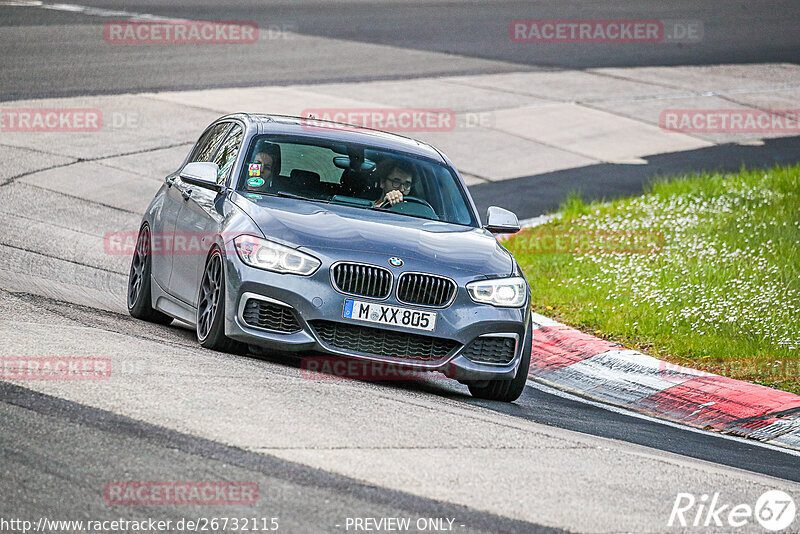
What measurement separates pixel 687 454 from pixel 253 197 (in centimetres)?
329

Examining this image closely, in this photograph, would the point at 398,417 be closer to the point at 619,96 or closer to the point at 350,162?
the point at 350,162

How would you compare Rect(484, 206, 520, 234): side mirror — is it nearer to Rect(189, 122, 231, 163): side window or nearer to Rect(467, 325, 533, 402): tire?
Rect(467, 325, 533, 402): tire

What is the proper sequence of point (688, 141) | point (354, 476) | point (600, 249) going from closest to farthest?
point (354, 476) < point (600, 249) < point (688, 141)

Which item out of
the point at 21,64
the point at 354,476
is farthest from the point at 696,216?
the point at 21,64

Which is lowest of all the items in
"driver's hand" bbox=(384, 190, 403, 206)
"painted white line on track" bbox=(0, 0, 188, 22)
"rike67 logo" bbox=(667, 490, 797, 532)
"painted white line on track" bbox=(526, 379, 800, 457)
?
"painted white line on track" bbox=(526, 379, 800, 457)

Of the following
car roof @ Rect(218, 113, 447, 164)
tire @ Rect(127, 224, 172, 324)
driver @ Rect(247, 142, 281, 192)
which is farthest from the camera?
tire @ Rect(127, 224, 172, 324)

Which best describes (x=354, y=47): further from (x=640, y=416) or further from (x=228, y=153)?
(x=640, y=416)

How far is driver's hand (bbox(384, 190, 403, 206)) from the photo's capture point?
914cm

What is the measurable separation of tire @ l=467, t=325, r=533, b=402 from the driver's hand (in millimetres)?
1371

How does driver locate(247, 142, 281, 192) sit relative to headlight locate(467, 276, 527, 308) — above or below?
above

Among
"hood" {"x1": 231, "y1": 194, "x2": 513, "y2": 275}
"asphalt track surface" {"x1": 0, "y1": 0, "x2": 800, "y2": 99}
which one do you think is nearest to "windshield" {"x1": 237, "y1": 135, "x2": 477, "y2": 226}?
"hood" {"x1": 231, "y1": 194, "x2": 513, "y2": 275}

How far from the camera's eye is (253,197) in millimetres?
8719

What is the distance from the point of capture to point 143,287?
989 centimetres

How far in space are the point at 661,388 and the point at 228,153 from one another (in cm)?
363
